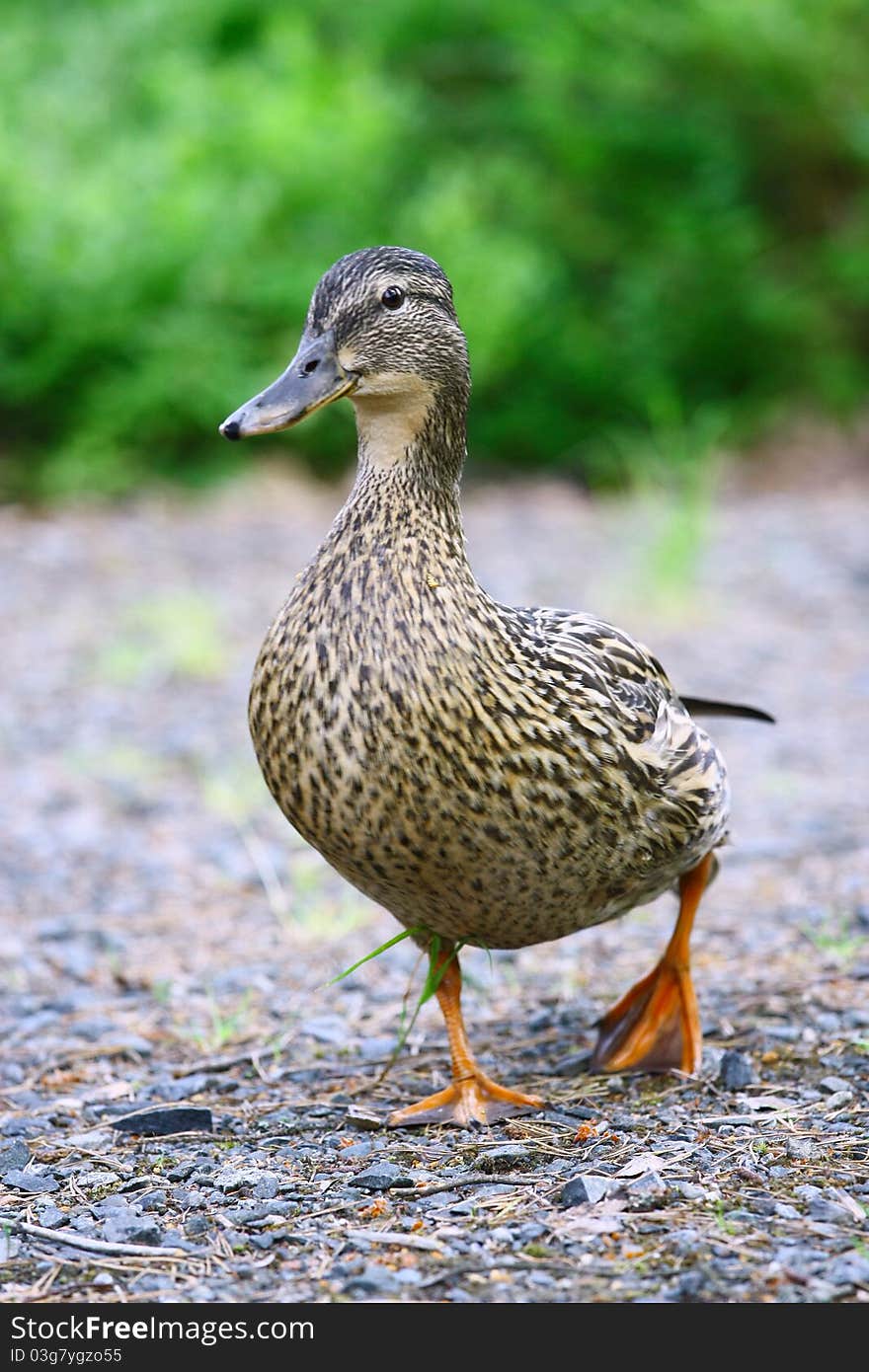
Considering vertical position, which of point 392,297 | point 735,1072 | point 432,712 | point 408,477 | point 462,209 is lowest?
point 735,1072

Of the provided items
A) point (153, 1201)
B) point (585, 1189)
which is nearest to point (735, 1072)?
point (585, 1189)

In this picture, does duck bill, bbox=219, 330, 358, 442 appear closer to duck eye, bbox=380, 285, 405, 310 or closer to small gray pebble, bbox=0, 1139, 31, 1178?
duck eye, bbox=380, 285, 405, 310

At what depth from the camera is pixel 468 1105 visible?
3.42 metres

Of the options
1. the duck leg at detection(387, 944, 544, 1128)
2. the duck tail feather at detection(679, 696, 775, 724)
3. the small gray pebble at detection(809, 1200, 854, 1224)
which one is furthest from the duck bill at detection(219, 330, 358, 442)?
the small gray pebble at detection(809, 1200, 854, 1224)

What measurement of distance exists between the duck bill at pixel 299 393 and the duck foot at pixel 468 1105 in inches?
51.2

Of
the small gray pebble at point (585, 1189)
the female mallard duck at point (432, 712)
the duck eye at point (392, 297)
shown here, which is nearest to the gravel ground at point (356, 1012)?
the small gray pebble at point (585, 1189)

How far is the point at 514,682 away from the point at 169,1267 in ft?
3.78

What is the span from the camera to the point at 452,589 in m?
3.22

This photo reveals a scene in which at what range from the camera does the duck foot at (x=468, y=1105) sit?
11.1 ft

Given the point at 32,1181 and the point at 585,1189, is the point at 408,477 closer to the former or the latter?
the point at 585,1189

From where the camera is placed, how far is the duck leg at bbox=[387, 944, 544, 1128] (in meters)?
3.40

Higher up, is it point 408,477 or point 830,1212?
point 408,477

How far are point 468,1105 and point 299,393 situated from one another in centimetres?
137

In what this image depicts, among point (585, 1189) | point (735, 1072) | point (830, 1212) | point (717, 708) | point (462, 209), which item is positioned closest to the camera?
point (830, 1212)
